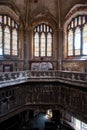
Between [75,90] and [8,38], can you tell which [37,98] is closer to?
[75,90]

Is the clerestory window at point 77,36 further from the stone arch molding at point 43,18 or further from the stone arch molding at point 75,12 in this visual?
the stone arch molding at point 43,18

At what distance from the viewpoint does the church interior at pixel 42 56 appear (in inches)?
652

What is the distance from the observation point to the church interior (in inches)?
652

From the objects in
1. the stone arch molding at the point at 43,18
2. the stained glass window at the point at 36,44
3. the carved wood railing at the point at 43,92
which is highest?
the stone arch molding at the point at 43,18

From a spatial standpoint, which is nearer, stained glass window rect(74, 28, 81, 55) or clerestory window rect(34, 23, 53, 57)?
stained glass window rect(74, 28, 81, 55)

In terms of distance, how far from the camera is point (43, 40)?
833 inches

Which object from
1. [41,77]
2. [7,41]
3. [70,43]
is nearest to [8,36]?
[7,41]

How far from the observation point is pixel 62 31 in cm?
2047

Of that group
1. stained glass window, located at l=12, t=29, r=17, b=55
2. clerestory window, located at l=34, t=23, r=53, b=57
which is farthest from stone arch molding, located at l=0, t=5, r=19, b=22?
clerestory window, located at l=34, t=23, r=53, b=57

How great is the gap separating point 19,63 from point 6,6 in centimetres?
531

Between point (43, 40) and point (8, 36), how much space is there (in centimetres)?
356

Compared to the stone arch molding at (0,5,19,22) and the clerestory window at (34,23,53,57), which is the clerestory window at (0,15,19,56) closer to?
the stone arch molding at (0,5,19,22)

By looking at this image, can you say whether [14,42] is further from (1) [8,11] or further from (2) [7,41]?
(1) [8,11]

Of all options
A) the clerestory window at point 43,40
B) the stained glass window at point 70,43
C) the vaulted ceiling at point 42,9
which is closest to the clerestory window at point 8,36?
the vaulted ceiling at point 42,9
